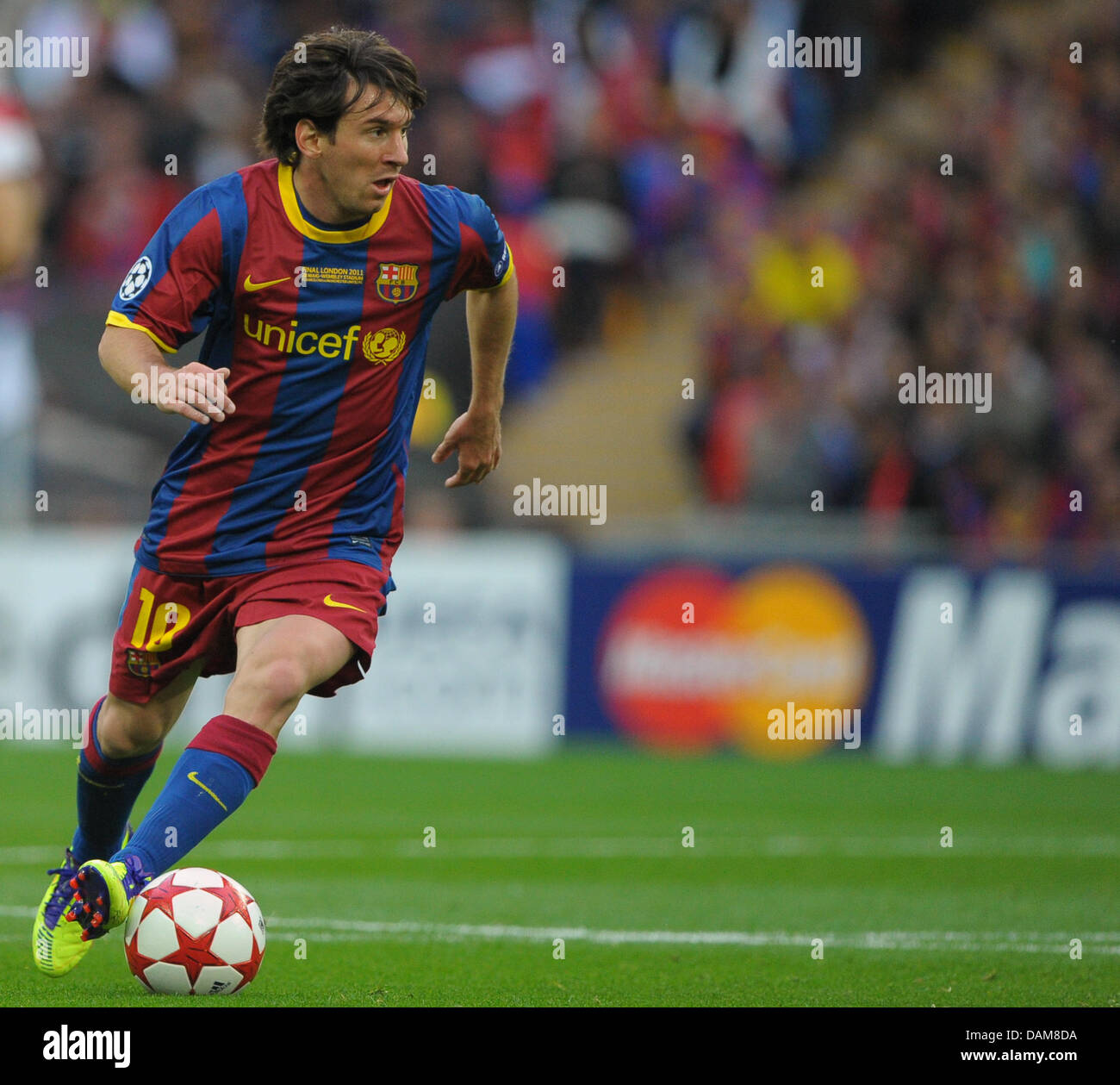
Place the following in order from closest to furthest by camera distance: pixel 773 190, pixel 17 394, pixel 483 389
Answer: pixel 483 389 < pixel 17 394 < pixel 773 190

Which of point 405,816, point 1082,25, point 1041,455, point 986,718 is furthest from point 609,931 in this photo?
point 1082,25

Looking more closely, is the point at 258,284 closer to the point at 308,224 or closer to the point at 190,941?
the point at 308,224

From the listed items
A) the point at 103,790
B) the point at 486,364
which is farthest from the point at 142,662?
the point at 486,364

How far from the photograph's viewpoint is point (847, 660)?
1375 cm

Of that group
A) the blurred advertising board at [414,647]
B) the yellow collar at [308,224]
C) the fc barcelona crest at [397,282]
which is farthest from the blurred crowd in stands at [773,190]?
the yellow collar at [308,224]

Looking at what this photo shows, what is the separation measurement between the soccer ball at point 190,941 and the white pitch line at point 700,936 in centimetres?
122

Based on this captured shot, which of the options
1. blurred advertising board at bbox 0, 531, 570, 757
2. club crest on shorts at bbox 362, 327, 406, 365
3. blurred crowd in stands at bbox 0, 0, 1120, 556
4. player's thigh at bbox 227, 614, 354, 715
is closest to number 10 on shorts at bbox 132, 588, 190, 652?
player's thigh at bbox 227, 614, 354, 715

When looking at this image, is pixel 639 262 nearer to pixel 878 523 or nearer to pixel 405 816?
pixel 878 523

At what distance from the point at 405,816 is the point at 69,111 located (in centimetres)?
979

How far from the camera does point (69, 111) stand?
707 inches

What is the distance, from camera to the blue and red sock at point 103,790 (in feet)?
18.9

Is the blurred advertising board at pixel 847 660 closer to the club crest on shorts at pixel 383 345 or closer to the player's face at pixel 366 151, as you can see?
the club crest on shorts at pixel 383 345

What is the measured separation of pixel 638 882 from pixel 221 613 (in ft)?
10.5

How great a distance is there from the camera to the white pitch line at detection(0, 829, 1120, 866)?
8977mm
